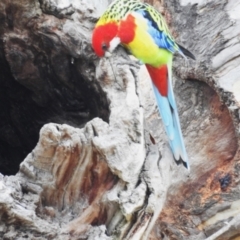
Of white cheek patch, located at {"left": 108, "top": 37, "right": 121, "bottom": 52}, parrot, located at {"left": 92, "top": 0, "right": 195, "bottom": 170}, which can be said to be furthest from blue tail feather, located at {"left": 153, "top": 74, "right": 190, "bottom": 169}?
white cheek patch, located at {"left": 108, "top": 37, "right": 121, "bottom": 52}

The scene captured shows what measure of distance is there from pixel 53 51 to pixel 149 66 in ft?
0.80

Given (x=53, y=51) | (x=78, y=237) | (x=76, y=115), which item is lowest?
(x=78, y=237)

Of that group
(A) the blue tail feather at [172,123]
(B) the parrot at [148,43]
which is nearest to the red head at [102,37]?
(B) the parrot at [148,43]

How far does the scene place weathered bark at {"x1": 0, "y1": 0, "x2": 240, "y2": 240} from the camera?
111 cm

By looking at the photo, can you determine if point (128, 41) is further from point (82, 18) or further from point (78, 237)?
point (78, 237)

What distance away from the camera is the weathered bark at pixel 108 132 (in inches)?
43.6

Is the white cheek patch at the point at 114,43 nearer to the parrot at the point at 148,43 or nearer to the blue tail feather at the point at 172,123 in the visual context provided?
the parrot at the point at 148,43

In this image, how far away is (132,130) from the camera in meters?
1.17

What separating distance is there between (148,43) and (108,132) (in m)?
0.45

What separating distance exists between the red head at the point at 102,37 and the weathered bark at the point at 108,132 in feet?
0.10

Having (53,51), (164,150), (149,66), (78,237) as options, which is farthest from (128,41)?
(78,237)

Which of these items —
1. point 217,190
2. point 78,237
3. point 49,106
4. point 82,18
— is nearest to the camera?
point 78,237

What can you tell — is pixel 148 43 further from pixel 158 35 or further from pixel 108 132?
pixel 108 132

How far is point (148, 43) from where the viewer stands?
→ 153 centimetres
